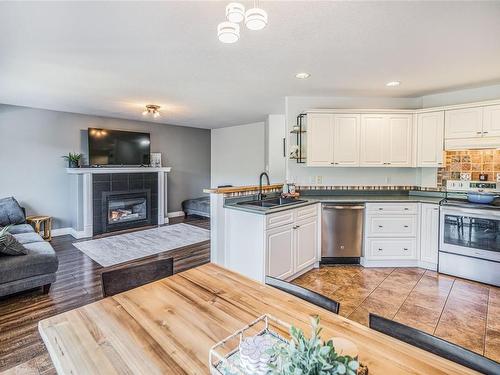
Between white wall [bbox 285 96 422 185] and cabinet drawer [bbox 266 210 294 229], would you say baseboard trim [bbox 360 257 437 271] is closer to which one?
white wall [bbox 285 96 422 185]

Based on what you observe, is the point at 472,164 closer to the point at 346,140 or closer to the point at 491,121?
the point at 491,121

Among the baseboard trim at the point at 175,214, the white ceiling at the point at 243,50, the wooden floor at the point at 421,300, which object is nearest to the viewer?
the white ceiling at the point at 243,50

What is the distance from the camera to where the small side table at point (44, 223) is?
479 centimetres

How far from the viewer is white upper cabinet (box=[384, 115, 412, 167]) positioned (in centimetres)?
409

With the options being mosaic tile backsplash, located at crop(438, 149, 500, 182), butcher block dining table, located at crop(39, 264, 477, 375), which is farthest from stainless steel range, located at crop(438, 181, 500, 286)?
butcher block dining table, located at crop(39, 264, 477, 375)

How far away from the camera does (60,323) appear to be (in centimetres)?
108

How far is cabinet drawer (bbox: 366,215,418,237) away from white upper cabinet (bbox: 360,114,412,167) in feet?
2.72

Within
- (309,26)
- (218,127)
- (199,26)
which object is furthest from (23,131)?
(309,26)

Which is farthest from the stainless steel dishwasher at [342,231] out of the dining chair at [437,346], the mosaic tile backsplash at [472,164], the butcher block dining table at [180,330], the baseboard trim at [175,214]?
the baseboard trim at [175,214]

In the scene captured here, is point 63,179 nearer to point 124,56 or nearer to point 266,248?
point 124,56

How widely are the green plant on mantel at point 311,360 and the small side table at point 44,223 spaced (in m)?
5.57

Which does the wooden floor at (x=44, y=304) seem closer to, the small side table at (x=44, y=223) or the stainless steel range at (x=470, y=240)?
the small side table at (x=44, y=223)

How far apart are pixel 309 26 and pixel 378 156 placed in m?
2.61

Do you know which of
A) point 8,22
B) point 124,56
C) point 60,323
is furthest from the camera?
point 124,56
